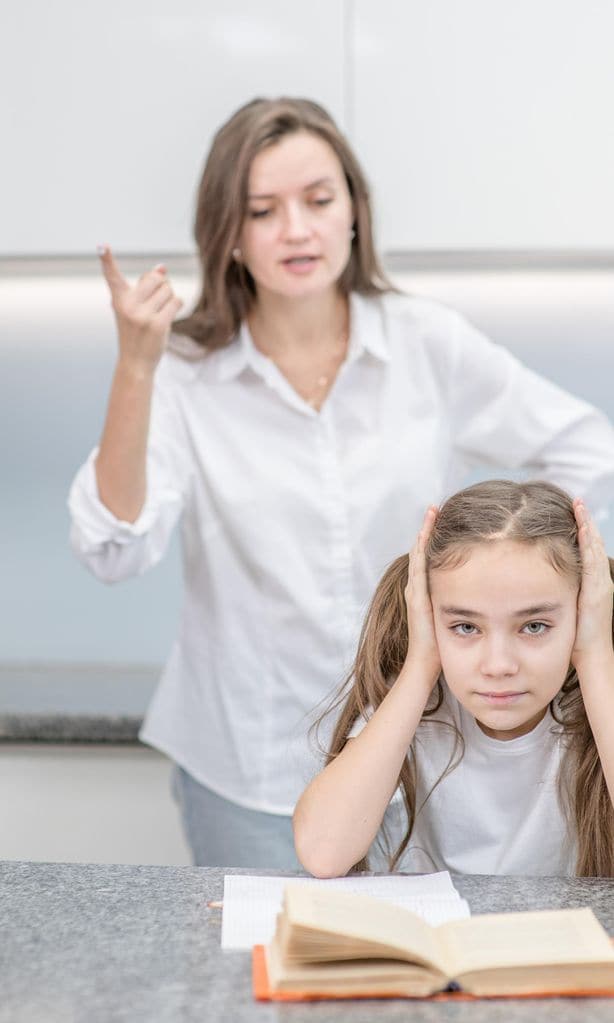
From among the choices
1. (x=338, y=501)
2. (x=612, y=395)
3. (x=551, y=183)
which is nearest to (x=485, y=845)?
(x=338, y=501)

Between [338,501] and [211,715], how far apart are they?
0.32 meters

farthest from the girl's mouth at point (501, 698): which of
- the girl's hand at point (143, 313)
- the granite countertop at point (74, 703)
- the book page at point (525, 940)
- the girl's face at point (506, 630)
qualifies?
the granite countertop at point (74, 703)

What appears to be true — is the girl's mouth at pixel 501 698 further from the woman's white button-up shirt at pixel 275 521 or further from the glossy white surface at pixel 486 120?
the glossy white surface at pixel 486 120

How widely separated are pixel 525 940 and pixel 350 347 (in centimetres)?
94

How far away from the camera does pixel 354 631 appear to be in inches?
67.8

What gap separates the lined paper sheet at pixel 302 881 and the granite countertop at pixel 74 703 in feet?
2.62

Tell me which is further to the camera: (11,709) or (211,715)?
(11,709)

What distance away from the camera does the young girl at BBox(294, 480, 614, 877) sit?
125 cm

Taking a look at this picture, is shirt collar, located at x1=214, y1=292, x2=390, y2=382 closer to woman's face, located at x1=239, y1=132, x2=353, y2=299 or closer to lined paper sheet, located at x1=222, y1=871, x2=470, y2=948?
woman's face, located at x1=239, y1=132, x2=353, y2=299

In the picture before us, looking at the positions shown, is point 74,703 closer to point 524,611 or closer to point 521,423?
point 521,423

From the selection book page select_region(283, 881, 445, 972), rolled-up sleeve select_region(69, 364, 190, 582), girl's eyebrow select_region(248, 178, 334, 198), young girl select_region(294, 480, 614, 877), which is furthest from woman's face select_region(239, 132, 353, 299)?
book page select_region(283, 881, 445, 972)

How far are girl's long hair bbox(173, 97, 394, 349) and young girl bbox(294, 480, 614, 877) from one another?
51cm

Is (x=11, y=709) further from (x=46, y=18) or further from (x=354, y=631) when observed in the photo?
(x=46, y=18)

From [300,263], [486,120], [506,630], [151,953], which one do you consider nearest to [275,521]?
[300,263]
